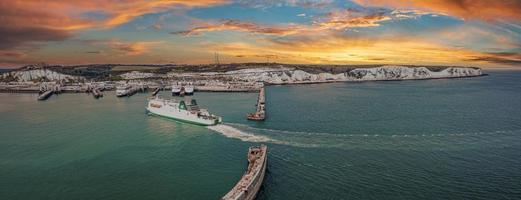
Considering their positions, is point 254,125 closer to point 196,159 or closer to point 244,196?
point 196,159

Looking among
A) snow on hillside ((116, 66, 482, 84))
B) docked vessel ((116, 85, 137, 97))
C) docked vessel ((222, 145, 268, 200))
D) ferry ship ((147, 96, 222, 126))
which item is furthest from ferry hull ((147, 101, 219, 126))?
snow on hillside ((116, 66, 482, 84))

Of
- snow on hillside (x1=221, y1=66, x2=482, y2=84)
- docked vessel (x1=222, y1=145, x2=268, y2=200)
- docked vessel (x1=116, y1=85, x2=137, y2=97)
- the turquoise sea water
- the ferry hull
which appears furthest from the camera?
snow on hillside (x1=221, y1=66, x2=482, y2=84)

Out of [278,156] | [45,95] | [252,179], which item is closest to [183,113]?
[278,156]

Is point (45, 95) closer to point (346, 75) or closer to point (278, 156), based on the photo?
point (278, 156)

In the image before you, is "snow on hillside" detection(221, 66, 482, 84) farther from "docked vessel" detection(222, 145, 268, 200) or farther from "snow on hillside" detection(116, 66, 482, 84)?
"docked vessel" detection(222, 145, 268, 200)

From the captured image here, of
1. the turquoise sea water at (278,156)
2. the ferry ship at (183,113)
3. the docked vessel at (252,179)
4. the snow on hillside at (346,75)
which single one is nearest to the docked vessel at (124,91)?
the turquoise sea water at (278,156)

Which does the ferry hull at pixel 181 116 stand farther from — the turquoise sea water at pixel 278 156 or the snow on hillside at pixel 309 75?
the snow on hillside at pixel 309 75

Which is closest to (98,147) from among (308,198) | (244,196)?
(244,196)

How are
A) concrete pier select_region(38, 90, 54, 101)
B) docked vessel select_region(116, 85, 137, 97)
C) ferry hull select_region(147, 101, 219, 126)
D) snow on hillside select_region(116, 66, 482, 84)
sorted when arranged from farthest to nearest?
snow on hillside select_region(116, 66, 482, 84)
docked vessel select_region(116, 85, 137, 97)
concrete pier select_region(38, 90, 54, 101)
ferry hull select_region(147, 101, 219, 126)
